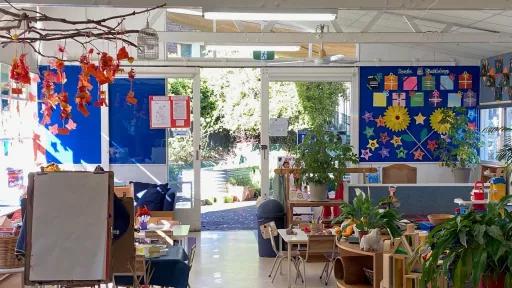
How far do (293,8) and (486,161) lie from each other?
6686mm

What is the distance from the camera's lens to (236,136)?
15844 millimetres

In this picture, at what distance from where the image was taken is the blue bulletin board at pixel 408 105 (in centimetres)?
1179

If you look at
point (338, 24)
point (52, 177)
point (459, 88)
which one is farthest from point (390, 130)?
point (52, 177)

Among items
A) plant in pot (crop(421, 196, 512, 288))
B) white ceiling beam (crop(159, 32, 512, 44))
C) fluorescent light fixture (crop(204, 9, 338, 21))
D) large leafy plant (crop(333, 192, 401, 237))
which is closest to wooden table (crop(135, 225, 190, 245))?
large leafy plant (crop(333, 192, 401, 237))

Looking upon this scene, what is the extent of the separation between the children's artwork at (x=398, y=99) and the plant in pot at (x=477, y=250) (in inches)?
311

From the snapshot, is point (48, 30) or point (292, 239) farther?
point (292, 239)

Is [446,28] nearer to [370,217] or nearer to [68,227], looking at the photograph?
[370,217]

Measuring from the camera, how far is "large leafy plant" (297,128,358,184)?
27.7 ft

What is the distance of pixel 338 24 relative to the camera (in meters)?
11.0

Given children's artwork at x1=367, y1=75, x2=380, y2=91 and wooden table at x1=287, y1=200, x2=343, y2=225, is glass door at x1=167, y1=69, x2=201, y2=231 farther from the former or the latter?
wooden table at x1=287, y1=200, x2=343, y2=225

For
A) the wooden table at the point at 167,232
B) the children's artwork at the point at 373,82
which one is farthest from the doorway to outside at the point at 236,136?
the wooden table at the point at 167,232

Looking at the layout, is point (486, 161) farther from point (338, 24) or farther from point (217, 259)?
point (217, 259)

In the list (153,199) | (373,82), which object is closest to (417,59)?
(373,82)

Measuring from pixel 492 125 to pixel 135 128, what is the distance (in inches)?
232
